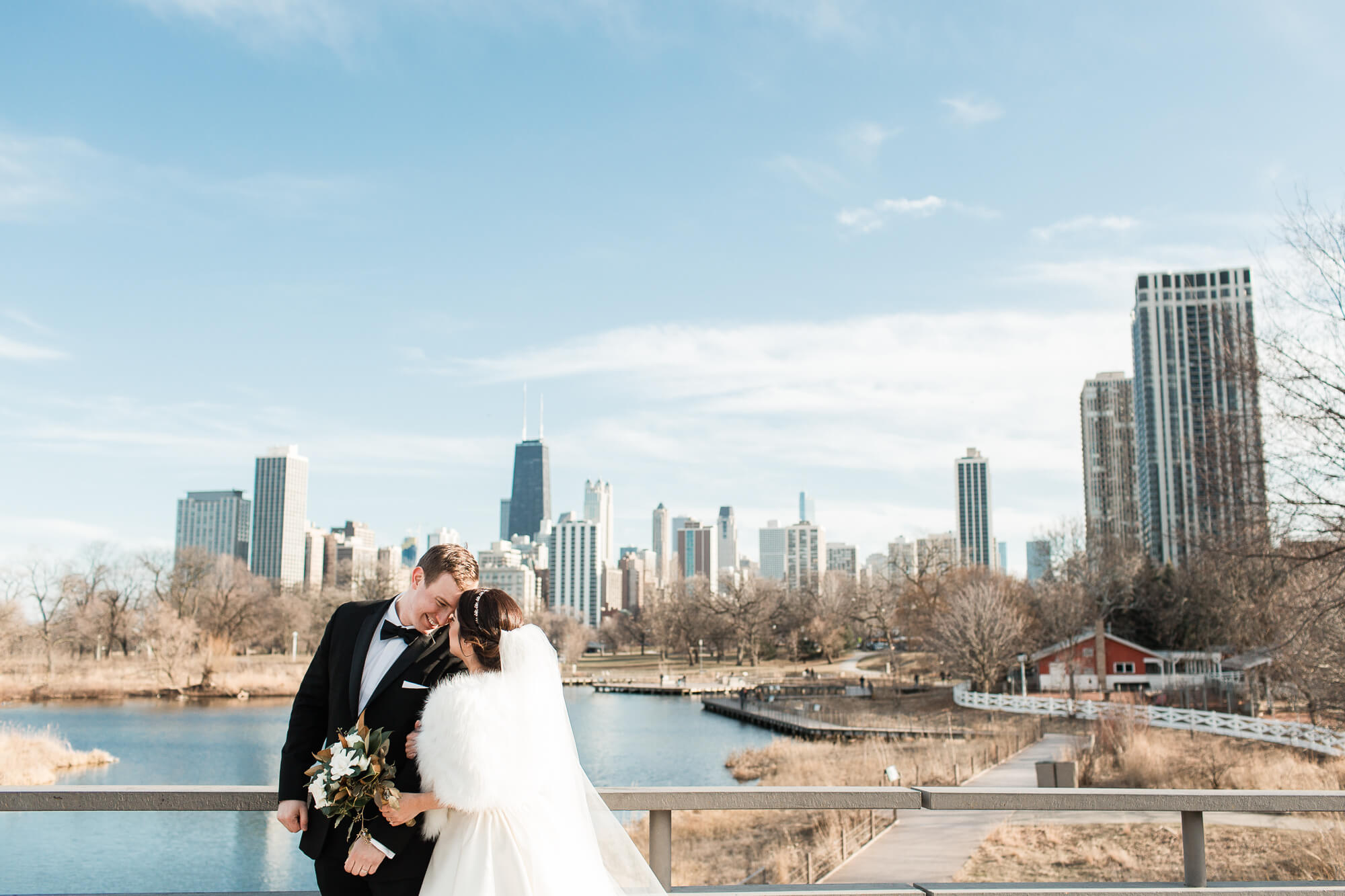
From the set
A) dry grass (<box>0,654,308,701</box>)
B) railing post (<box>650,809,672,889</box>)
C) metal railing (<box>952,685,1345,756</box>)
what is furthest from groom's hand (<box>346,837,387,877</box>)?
dry grass (<box>0,654,308,701</box>)

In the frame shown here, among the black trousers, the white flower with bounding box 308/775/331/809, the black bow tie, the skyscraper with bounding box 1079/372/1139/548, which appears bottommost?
the black trousers

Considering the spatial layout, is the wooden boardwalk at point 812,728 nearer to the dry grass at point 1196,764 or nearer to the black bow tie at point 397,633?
the dry grass at point 1196,764

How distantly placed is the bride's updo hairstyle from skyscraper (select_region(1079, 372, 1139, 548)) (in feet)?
464

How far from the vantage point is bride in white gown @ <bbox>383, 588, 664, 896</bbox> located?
3.51m

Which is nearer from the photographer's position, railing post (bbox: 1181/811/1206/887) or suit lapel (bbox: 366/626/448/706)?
suit lapel (bbox: 366/626/448/706)

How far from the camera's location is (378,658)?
3.92m

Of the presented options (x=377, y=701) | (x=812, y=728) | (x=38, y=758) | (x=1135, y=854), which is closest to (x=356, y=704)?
(x=377, y=701)

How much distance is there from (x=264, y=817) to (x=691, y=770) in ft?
51.1

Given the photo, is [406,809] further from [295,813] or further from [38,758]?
[38,758]

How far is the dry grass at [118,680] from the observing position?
48062mm

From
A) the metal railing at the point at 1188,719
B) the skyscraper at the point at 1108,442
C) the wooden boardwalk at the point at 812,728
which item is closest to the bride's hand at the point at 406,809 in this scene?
the metal railing at the point at 1188,719

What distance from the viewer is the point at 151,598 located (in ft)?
215

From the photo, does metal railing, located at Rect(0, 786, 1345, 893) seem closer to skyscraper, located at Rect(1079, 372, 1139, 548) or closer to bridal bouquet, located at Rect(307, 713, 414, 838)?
bridal bouquet, located at Rect(307, 713, 414, 838)

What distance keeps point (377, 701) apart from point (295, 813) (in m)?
0.51
